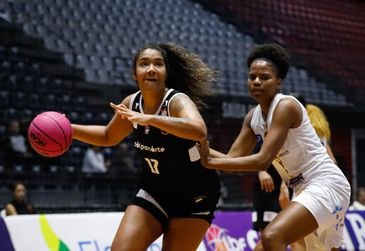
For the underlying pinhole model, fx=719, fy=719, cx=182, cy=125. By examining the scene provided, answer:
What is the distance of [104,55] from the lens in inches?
519

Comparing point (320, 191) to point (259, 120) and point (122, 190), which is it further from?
point (122, 190)

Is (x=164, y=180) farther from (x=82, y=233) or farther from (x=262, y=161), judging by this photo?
(x=82, y=233)

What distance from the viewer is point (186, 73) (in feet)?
16.1

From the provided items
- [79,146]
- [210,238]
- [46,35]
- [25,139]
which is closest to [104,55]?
[46,35]

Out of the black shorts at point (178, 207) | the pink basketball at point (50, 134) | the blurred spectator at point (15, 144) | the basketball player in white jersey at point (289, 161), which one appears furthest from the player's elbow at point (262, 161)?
the blurred spectator at point (15, 144)

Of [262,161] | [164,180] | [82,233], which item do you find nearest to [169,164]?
[164,180]

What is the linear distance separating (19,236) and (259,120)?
8.60 feet

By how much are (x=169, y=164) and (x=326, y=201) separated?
1.04 meters

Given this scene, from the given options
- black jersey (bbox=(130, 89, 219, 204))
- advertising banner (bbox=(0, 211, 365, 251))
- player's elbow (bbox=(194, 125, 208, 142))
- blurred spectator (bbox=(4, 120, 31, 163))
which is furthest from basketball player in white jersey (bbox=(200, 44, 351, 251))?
blurred spectator (bbox=(4, 120, 31, 163))

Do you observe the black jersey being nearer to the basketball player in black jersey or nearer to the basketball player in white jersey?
the basketball player in black jersey

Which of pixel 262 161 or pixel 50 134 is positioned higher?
pixel 50 134

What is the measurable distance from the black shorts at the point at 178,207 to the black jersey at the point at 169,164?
33 millimetres

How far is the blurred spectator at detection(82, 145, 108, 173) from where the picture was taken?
36.6 feet

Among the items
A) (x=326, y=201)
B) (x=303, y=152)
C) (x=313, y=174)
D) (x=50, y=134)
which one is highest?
(x=50, y=134)
